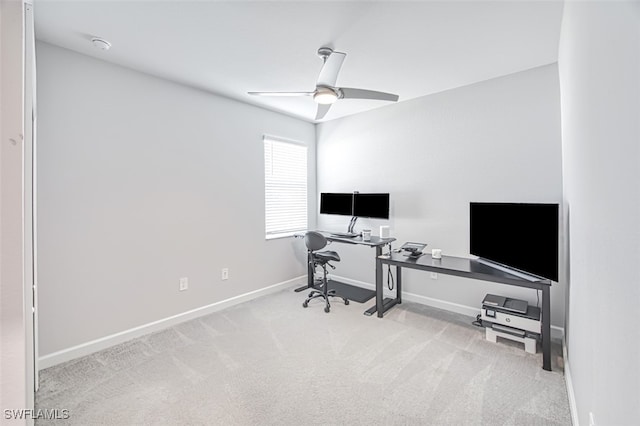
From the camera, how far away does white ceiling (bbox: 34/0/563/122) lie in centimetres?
195

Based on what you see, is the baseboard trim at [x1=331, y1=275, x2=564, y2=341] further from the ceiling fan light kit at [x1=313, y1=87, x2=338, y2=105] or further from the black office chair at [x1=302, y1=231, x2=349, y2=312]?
the ceiling fan light kit at [x1=313, y1=87, x2=338, y2=105]

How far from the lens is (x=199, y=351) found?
103 inches

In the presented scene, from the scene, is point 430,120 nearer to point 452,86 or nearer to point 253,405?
point 452,86

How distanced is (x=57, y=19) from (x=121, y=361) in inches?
103

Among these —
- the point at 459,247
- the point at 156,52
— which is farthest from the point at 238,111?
the point at 459,247

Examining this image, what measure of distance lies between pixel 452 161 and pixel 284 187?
231 centimetres

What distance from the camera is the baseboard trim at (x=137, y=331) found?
241 cm

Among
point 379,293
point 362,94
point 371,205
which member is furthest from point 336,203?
point 362,94

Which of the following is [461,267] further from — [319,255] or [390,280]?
[319,255]

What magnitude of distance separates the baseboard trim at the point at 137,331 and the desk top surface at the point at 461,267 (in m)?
1.83

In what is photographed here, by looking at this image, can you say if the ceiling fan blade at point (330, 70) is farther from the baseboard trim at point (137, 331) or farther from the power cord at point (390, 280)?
the baseboard trim at point (137, 331)

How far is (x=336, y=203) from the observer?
431 cm

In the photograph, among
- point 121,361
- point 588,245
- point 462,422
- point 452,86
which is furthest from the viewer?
point 452,86

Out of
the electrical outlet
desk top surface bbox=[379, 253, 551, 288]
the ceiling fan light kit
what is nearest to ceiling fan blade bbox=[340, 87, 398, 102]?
the ceiling fan light kit
